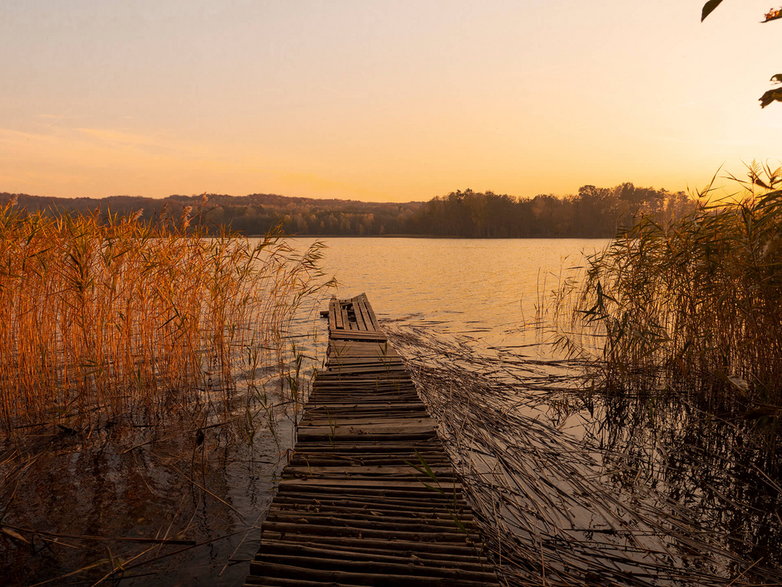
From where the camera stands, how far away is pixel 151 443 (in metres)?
5.30

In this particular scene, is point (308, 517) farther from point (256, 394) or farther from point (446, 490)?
point (256, 394)

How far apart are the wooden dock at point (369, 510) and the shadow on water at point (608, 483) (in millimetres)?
404

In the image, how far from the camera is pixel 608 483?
4582 mm

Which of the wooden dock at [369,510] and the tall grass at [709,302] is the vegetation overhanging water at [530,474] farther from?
the wooden dock at [369,510]

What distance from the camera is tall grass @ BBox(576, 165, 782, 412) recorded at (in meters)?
4.91

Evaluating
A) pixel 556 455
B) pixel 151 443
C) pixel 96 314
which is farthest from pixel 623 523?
pixel 96 314

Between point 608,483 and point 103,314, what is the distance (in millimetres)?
5885

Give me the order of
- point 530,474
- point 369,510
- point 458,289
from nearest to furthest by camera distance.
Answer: point 369,510 < point 530,474 < point 458,289

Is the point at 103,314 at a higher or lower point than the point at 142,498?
higher

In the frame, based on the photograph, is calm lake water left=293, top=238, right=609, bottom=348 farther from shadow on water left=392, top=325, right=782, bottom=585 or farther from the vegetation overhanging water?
shadow on water left=392, top=325, right=782, bottom=585

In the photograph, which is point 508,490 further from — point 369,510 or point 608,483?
point 369,510

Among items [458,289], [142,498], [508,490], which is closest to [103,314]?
[142,498]

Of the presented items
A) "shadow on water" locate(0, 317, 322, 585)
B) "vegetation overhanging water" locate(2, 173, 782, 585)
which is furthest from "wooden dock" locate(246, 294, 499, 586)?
"shadow on water" locate(0, 317, 322, 585)

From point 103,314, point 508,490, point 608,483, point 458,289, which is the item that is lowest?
point 608,483
